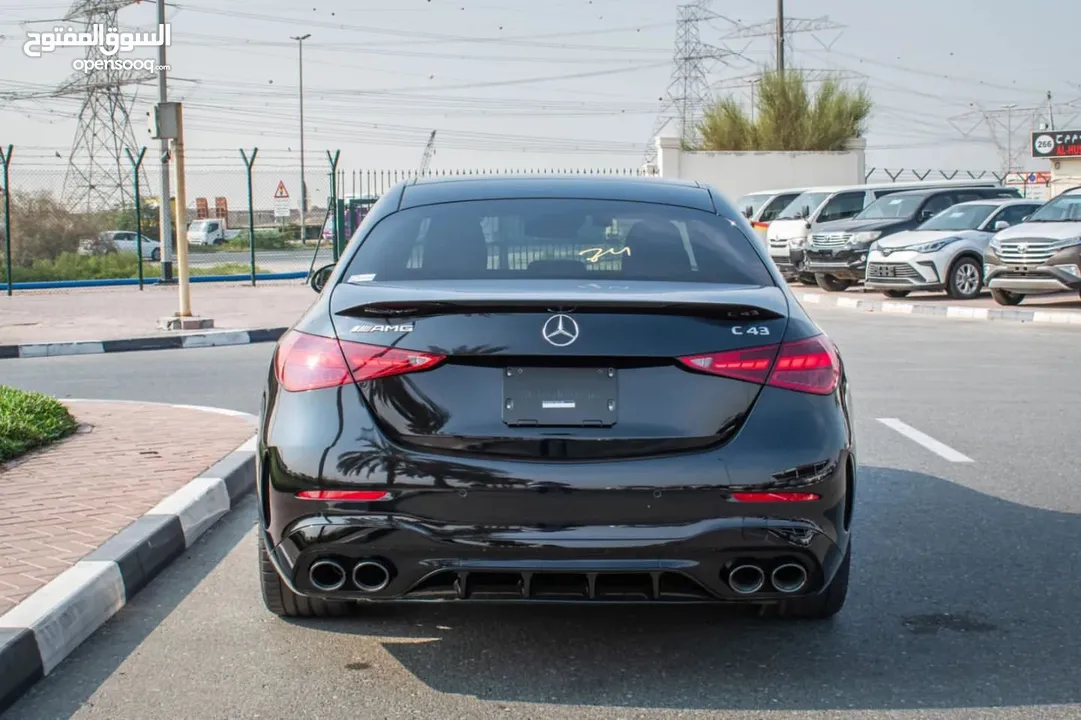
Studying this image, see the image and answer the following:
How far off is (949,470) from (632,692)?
4046 millimetres

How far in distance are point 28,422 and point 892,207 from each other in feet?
63.6

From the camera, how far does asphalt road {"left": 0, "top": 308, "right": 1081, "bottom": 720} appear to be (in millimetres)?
3982

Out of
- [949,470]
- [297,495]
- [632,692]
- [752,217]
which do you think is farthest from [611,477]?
[752,217]

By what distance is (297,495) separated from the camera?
13.3ft

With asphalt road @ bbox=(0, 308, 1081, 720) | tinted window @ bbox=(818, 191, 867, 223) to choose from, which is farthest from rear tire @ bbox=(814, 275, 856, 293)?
asphalt road @ bbox=(0, 308, 1081, 720)

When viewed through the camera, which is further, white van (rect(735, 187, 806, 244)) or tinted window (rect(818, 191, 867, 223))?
white van (rect(735, 187, 806, 244))

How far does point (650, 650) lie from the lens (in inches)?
177

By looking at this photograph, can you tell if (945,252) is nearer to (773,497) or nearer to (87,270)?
(773,497)

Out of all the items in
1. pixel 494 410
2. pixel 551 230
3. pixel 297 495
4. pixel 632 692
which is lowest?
pixel 632 692

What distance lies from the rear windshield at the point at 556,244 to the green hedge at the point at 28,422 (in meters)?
3.53

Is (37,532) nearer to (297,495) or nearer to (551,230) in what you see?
(297,495)

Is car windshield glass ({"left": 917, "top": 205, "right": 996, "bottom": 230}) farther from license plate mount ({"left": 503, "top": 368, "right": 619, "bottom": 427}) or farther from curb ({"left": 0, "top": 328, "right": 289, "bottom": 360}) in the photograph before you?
license plate mount ({"left": 503, "top": 368, "right": 619, "bottom": 427})

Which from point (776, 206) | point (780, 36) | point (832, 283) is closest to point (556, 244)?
point (832, 283)

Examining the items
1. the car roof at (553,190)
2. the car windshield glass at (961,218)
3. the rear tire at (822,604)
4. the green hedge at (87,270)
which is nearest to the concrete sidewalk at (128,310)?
the green hedge at (87,270)
